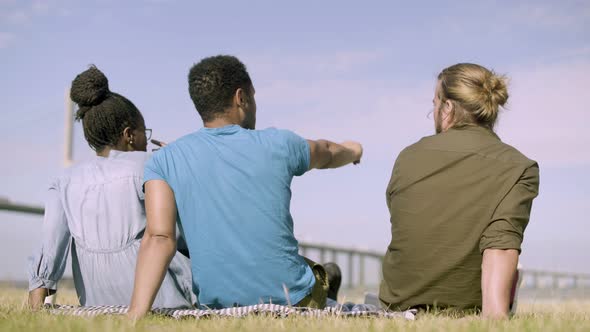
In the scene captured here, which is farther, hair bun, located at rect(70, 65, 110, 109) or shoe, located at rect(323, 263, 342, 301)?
shoe, located at rect(323, 263, 342, 301)

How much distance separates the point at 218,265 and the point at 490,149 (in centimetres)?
153

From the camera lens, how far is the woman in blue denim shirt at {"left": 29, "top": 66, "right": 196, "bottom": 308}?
164 inches

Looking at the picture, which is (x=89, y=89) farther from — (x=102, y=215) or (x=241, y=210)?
(x=241, y=210)

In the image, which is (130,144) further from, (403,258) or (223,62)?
(403,258)

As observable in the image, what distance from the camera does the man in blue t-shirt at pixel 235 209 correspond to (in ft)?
12.0

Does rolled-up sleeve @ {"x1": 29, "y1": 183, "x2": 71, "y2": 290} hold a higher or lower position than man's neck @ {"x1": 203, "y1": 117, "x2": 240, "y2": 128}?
lower

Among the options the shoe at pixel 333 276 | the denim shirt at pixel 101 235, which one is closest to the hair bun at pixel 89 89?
the denim shirt at pixel 101 235

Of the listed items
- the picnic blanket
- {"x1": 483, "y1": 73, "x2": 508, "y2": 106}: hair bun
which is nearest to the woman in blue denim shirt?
the picnic blanket

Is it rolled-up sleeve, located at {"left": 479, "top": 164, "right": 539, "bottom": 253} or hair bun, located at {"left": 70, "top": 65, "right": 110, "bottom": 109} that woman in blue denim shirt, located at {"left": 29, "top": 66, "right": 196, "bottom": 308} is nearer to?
hair bun, located at {"left": 70, "top": 65, "right": 110, "bottom": 109}

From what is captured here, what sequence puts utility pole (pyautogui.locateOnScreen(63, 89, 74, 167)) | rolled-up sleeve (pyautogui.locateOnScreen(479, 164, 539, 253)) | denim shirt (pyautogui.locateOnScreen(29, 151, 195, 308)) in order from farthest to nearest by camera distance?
utility pole (pyautogui.locateOnScreen(63, 89, 74, 167)), denim shirt (pyautogui.locateOnScreen(29, 151, 195, 308)), rolled-up sleeve (pyautogui.locateOnScreen(479, 164, 539, 253))

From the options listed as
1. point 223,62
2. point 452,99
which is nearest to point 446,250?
point 452,99

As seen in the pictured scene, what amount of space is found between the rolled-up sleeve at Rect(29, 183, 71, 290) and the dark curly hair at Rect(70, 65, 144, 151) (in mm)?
430

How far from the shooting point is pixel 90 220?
424 cm

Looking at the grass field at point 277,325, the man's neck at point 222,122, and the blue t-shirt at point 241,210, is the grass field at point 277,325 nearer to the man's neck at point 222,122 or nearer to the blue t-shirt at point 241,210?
the blue t-shirt at point 241,210
